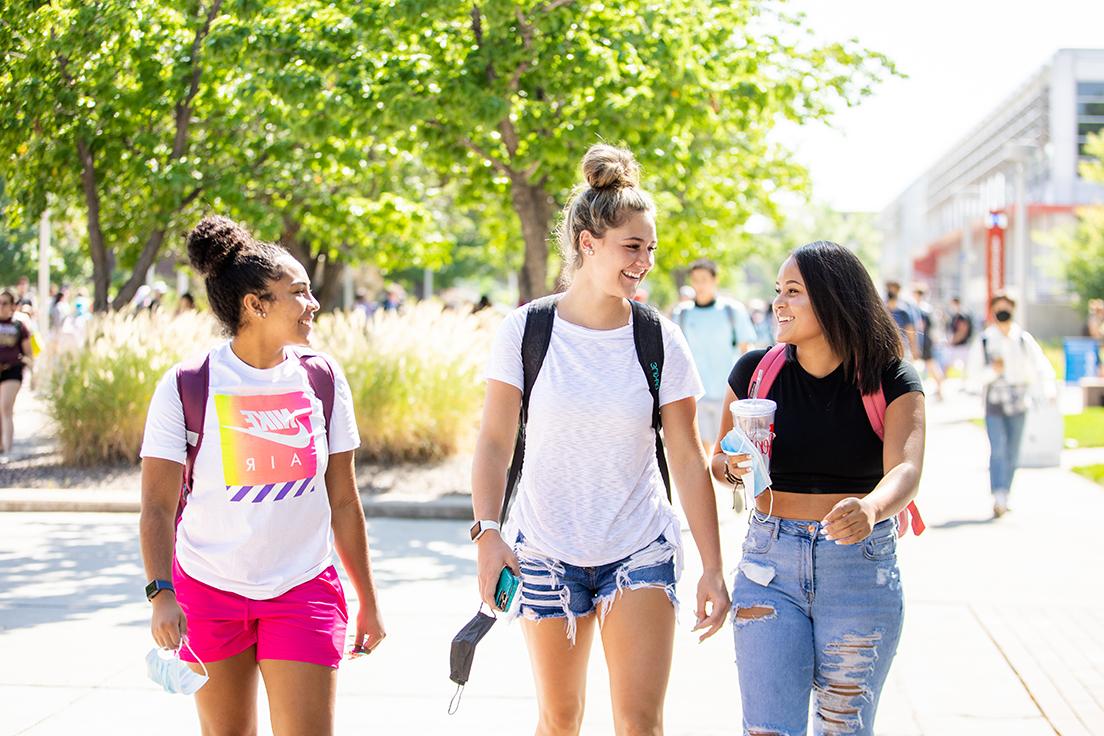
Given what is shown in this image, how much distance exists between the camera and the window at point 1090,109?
61062 mm

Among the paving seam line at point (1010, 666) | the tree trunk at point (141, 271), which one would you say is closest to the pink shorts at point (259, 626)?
the paving seam line at point (1010, 666)

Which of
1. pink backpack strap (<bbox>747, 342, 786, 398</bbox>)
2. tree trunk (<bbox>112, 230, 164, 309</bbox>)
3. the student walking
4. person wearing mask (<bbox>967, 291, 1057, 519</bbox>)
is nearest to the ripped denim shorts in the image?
pink backpack strap (<bbox>747, 342, 786, 398</bbox>)

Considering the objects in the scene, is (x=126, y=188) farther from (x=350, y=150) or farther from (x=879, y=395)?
(x=879, y=395)

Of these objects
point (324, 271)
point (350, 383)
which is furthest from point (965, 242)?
point (350, 383)

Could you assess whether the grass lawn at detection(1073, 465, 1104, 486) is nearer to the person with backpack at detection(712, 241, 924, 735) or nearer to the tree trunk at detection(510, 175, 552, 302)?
the tree trunk at detection(510, 175, 552, 302)

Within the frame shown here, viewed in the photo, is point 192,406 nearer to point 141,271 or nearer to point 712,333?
point 712,333

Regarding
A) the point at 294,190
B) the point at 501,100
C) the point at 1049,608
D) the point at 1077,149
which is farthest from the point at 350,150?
the point at 1077,149

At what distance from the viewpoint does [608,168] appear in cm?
358

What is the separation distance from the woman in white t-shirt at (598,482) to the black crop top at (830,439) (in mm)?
256

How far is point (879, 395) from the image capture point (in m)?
3.47

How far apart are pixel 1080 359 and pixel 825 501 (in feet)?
83.8

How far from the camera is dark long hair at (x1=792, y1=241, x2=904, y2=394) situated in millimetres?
3482

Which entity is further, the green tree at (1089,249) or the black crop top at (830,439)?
the green tree at (1089,249)

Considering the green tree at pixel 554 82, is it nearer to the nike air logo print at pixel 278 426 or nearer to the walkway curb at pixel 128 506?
the walkway curb at pixel 128 506
